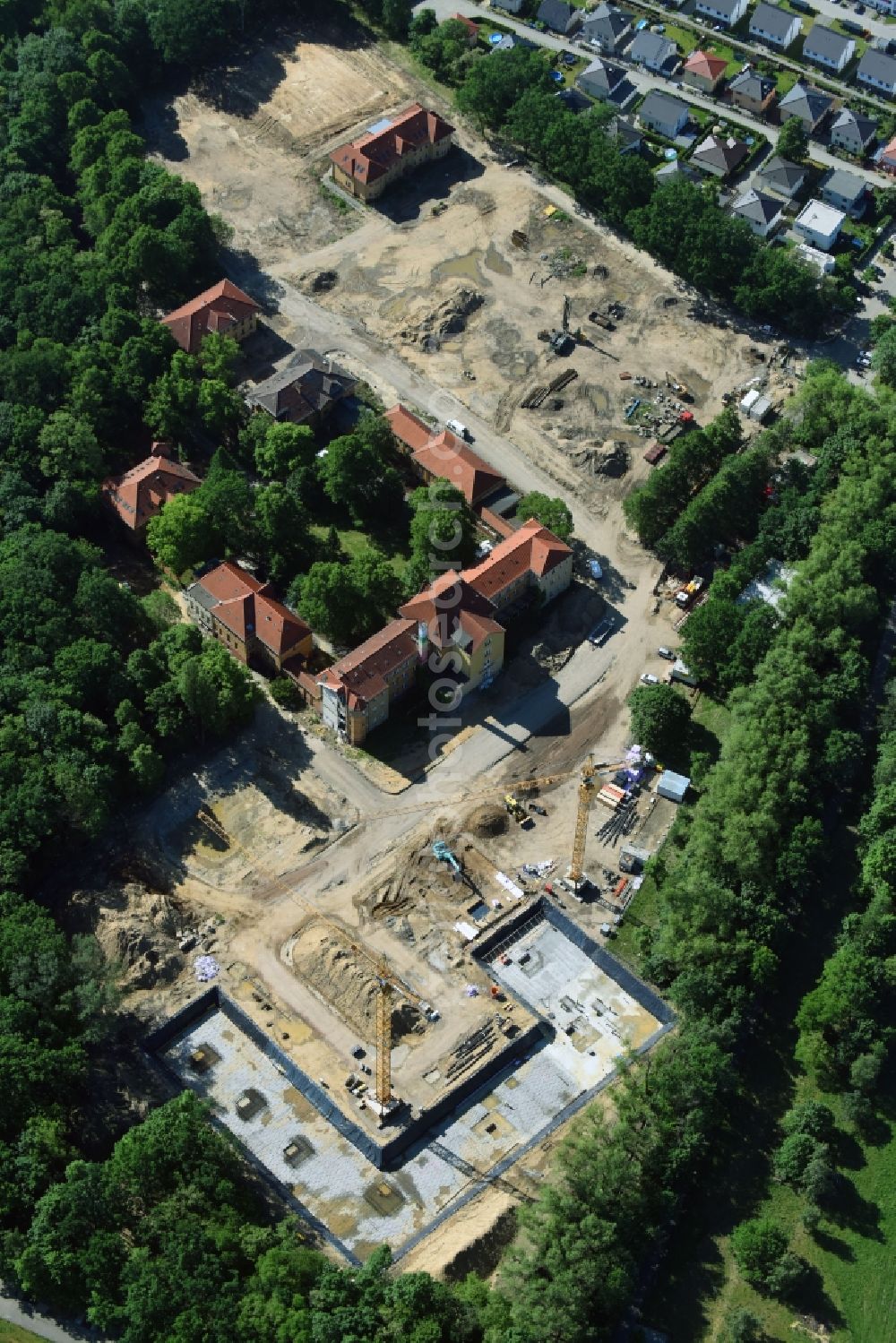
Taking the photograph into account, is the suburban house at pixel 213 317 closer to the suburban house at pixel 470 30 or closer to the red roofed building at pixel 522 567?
the red roofed building at pixel 522 567

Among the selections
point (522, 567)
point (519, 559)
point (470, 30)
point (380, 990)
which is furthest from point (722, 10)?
point (380, 990)

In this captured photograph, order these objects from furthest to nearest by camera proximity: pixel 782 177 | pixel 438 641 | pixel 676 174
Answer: pixel 782 177
pixel 676 174
pixel 438 641

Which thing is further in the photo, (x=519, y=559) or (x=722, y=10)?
(x=722, y=10)

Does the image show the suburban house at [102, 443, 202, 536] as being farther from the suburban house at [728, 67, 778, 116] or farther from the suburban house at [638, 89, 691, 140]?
the suburban house at [728, 67, 778, 116]

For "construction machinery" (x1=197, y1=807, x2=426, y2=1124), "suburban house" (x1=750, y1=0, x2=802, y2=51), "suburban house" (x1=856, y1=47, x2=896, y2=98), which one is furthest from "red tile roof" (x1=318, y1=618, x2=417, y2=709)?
"suburban house" (x1=750, y1=0, x2=802, y2=51)

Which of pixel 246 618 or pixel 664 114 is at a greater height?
pixel 664 114

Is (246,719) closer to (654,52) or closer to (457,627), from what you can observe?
(457,627)

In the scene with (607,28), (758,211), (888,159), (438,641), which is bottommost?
(438,641)

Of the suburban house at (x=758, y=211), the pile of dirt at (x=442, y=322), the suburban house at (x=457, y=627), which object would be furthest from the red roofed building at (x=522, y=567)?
the suburban house at (x=758, y=211)
